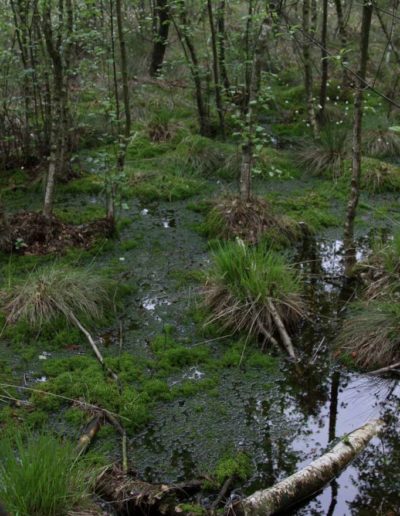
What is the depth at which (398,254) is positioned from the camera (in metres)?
5.76

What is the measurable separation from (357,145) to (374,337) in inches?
72.3

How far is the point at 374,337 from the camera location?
4.92 metres

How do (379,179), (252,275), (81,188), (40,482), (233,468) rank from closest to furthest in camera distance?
(40,482) → (233,468) → (252,275) → (81,188) → (379,179)

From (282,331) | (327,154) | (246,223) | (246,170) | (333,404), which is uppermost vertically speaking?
(246,170)

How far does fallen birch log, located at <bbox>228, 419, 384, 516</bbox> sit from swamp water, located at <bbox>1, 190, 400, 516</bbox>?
73 millimetres

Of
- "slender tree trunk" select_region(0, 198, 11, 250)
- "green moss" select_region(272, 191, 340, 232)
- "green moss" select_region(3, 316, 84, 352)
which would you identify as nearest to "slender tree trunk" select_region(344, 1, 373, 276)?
"green moss" select_region(272, 191, 340, 232)

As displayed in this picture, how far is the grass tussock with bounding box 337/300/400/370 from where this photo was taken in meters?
4.81

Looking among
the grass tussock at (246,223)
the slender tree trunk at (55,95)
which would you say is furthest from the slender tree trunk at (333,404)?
the slender tree trunk at (55,95)

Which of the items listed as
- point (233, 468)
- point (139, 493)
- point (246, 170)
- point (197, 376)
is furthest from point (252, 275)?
point (139, 493)

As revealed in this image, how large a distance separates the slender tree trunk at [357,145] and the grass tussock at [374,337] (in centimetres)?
102

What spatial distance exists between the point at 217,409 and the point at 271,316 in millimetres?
1143

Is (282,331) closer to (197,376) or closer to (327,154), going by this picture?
(197,376)

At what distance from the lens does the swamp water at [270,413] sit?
3.78 m

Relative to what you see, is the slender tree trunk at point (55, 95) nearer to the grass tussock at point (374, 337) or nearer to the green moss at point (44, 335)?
the green moss at point (44, 335)
